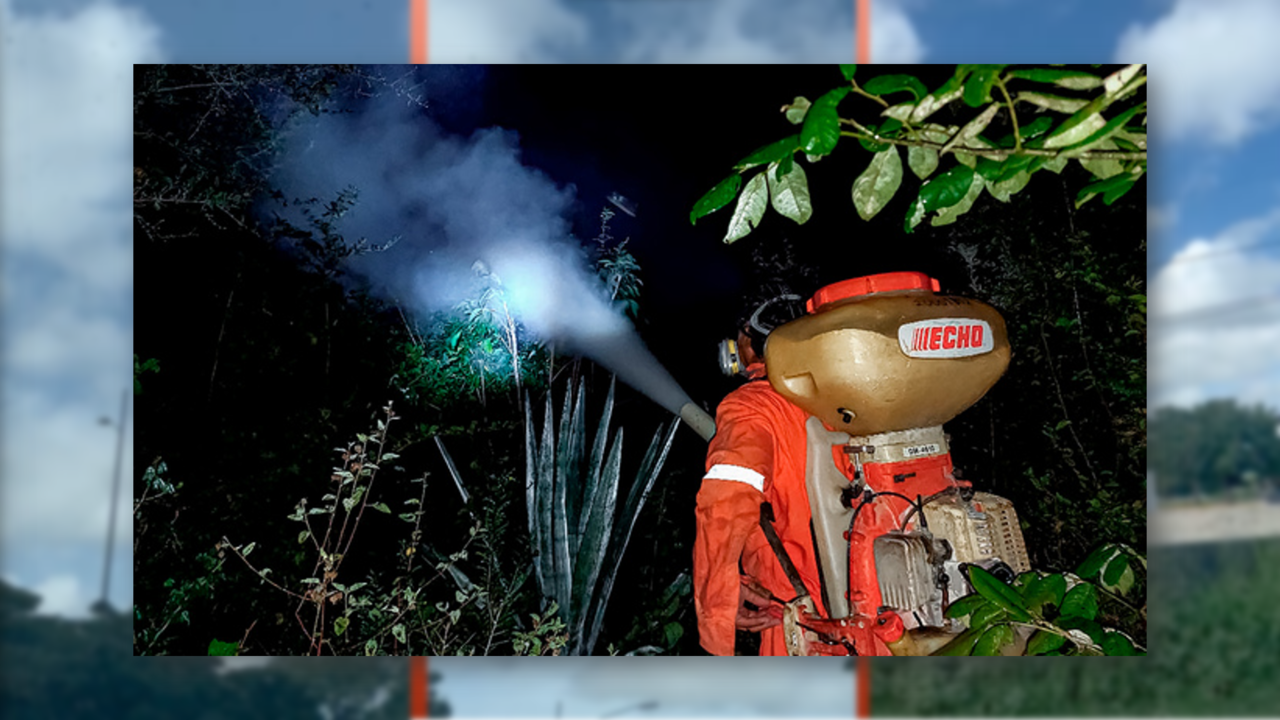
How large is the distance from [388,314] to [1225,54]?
225cm

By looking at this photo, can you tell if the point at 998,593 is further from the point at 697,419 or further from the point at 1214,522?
the point at 1214,522

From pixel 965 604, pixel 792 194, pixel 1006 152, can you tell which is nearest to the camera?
pixel 1006 152

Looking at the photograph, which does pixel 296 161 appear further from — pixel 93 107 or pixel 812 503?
pixel 812 503

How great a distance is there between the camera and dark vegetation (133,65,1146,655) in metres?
2.60

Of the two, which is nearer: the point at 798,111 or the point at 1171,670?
the point at 798,111

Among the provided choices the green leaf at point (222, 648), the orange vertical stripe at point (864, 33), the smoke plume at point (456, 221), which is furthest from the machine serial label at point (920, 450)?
the green leaf at point (222, 648)

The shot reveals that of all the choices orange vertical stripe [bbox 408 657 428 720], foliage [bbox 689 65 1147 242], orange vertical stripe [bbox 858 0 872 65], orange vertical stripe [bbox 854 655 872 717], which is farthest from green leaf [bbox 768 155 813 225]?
orange vertical stripe [bbox 408 657 428 720]

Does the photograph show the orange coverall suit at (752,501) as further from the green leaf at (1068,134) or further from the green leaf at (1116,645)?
the green leaf at (1068,134)

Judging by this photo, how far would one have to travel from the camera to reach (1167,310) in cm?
267

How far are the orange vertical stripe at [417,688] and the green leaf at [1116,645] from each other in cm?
175

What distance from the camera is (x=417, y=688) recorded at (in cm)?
269

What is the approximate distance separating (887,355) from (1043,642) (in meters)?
0.85

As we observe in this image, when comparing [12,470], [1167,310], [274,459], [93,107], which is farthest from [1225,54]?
[12,470]

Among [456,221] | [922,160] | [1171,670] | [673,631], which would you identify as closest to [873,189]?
[922,160]
